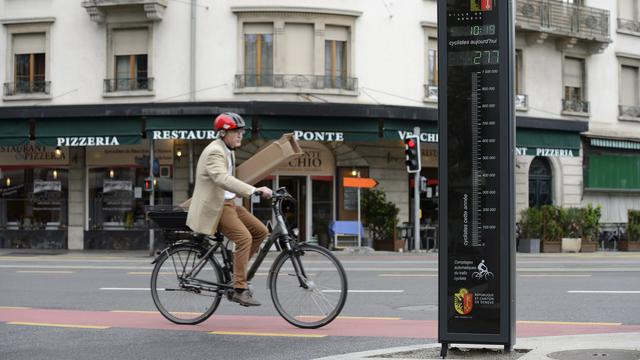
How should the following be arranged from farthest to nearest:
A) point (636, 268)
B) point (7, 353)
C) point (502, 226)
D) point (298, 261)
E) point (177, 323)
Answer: point (636, 268) < point (177, 323) < point (298, 261) < point (7, 353) < point (502, 226)

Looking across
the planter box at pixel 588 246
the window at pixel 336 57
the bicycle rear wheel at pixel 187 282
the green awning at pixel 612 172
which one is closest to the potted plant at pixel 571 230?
the planter box at pixel 588 246

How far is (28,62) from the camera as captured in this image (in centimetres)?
2944

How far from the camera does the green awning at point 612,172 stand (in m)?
34.2

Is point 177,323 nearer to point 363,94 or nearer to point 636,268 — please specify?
point 636,268

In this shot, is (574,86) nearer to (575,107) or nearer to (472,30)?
(575,107)

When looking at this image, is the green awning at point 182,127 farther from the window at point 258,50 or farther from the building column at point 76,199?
the building column at point 76,199

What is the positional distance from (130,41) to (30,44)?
11.0 ft

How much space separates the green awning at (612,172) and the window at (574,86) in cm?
192

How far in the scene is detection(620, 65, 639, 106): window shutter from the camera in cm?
3497

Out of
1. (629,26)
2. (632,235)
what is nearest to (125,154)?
(632,235)

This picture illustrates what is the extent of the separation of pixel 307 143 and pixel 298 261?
20839 millimetres

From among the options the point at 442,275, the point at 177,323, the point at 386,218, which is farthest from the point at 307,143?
the point at 442,275

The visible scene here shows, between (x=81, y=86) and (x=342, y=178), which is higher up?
(x=81, y=86)

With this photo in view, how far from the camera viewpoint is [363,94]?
28.6m
